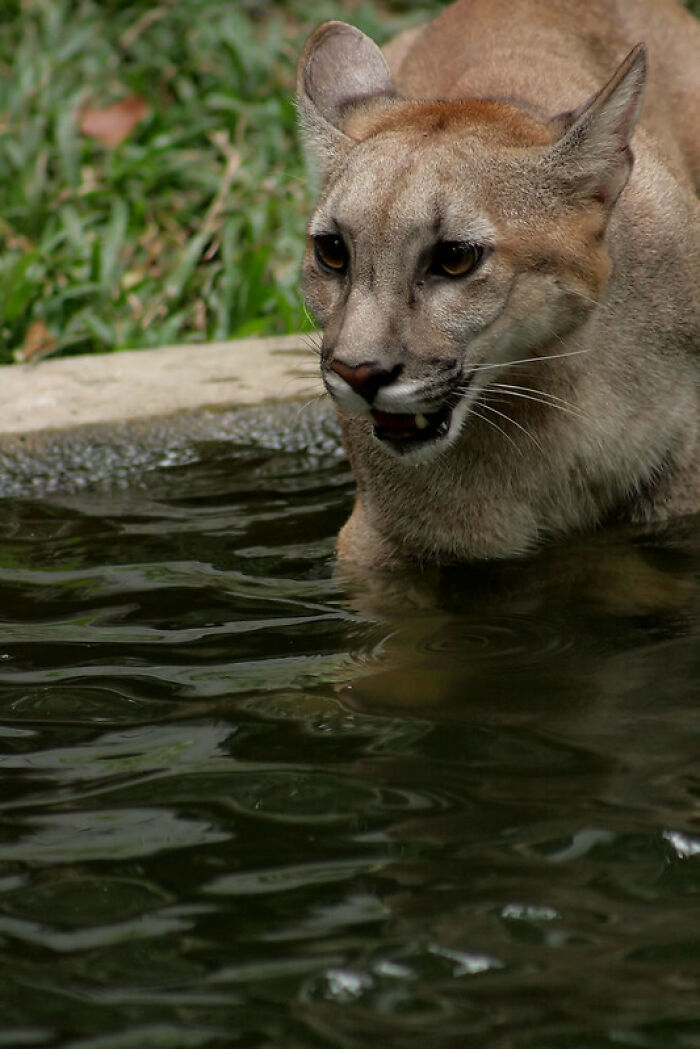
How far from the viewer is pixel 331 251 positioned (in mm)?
4664

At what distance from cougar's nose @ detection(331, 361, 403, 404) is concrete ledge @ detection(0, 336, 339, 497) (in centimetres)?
182

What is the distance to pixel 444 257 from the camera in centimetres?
438

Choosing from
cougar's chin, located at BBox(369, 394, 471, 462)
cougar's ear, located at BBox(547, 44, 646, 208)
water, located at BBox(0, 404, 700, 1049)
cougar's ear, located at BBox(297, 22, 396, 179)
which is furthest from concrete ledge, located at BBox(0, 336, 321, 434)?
cougar's ear, located at BBox(547, 44, 646, 208)

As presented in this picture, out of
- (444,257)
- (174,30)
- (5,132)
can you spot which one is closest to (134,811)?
(444,257)

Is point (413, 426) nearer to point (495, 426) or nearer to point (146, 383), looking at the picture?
point (495, 426)

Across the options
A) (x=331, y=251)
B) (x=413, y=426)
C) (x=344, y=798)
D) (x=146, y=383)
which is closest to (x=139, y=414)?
(x=146, y=383)

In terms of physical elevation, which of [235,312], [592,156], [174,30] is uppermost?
[592,156]

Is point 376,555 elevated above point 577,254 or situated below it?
below

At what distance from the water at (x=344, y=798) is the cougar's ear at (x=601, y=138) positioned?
48.4 inches

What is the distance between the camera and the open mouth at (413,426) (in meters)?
4.43

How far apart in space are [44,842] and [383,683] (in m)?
1.13

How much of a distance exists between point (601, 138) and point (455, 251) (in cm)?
57

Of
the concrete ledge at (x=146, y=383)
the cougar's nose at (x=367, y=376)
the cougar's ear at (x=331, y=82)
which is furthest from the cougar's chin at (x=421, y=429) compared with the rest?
the concrete ledge at (x=146, y=383)

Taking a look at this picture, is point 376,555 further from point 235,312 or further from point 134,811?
point 235,312
